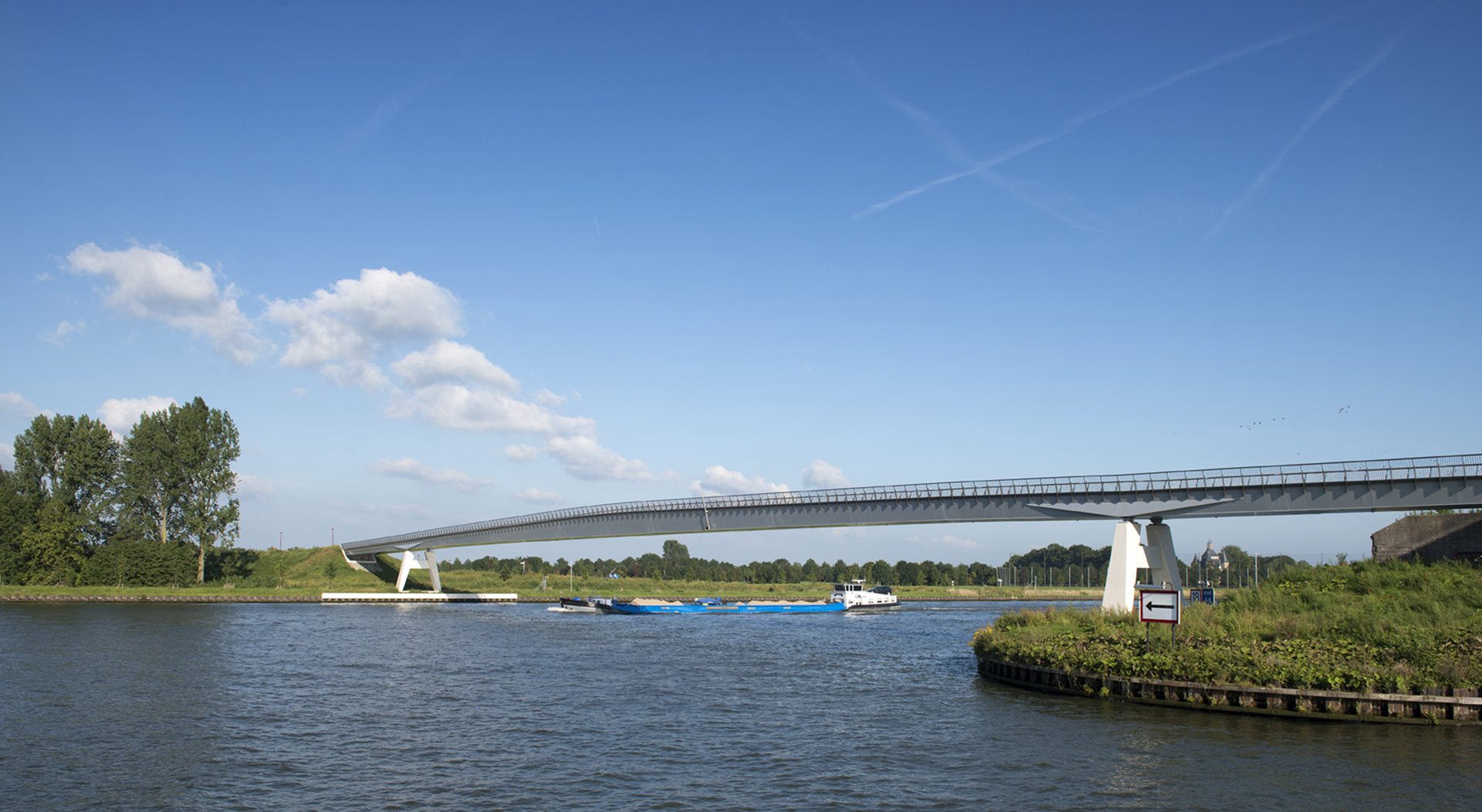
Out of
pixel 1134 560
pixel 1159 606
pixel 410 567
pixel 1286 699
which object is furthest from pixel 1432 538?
pixel 410 567

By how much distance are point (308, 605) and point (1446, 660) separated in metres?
108

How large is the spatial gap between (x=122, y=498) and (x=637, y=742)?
106733mm

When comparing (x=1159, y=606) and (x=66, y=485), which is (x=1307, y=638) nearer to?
(x=1159, y=606)

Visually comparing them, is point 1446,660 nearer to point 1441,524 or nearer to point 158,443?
point 1441,524

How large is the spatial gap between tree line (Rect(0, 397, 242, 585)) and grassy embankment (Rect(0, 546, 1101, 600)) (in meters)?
2.77

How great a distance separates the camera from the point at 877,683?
4228 centimetres

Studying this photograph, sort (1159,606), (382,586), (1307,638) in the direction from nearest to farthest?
1. (1307,638)
2. (1159,606)
3. (382,586)

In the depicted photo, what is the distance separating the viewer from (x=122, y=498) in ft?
354

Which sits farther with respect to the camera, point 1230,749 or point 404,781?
point 1230,749

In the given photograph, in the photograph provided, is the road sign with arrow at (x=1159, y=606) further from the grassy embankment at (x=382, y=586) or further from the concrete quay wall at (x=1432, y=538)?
the grassy embankment at (x=382, y=586)

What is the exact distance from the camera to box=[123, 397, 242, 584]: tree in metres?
108

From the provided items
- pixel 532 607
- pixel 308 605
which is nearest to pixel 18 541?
pixel 308 605

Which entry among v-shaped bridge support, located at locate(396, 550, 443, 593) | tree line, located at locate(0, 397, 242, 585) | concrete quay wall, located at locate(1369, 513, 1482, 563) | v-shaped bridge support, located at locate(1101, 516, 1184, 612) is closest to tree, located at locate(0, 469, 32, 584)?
tree line, located at locate(0, 397, 242, 585)

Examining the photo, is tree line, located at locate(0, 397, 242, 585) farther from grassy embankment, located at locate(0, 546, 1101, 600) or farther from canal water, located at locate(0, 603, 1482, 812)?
canal water, located at locate(0, 603, 1482, 812)
